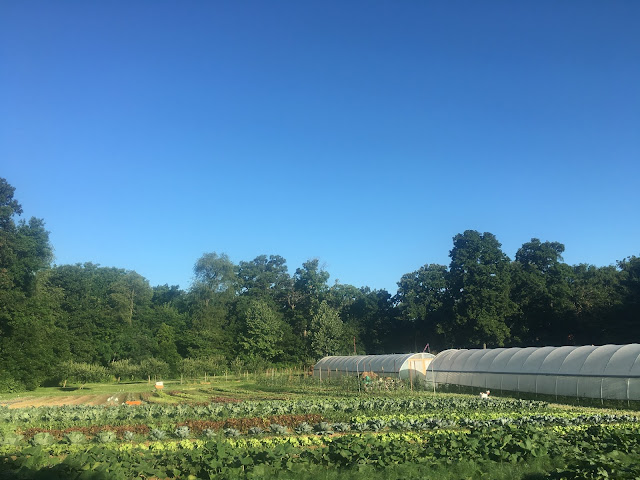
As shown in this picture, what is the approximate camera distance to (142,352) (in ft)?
219

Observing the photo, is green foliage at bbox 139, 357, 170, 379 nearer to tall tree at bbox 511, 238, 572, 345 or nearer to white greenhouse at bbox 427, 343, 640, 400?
white greenhouse at bbox 427, 343, 640, 400

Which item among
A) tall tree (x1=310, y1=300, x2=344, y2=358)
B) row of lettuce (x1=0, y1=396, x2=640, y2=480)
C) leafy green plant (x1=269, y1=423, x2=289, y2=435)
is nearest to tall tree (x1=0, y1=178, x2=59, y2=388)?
row of lettuce (x1=0, y1=396, x2=640, y2=480)

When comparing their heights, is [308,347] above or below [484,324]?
below

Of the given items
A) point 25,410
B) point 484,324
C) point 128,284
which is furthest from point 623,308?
point 128,284

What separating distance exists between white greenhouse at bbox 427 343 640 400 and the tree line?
23013mm

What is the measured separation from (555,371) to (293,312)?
62.6 m

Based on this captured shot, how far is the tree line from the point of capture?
161 ft

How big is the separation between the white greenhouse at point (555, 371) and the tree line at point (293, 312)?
2301cm

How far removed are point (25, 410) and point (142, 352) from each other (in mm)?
45330


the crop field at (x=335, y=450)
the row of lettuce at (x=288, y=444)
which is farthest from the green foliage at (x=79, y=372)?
the crop field at (x=335, y=450)

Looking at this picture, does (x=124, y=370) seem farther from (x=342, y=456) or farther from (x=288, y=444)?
(x=342, y=456)

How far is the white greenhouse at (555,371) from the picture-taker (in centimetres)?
2562

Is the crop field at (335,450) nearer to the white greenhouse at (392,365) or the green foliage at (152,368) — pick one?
the white greenhouse at (392,365)

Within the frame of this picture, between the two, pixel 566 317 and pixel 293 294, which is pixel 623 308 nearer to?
pixel 566 317
